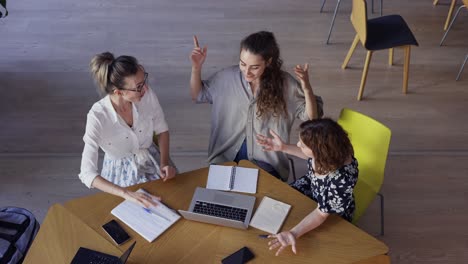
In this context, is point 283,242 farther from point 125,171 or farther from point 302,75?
point 125,171

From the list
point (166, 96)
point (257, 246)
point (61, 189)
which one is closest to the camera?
point (257, 246)

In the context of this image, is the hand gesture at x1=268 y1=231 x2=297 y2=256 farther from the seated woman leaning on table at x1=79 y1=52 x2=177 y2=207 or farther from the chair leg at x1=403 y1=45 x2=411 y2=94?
the chair leg at x1=403 y1=45 x2=411 y2=94

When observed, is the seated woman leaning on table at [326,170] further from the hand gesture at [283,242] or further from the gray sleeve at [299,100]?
the gray sleeve at [299,100]

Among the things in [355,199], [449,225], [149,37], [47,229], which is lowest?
[449,225]

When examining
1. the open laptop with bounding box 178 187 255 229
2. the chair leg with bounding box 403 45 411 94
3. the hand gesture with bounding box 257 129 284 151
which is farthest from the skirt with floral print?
the chair leg with bounding box 403 45 411 94

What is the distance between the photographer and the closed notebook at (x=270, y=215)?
7.09 ft

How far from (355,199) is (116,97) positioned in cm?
140

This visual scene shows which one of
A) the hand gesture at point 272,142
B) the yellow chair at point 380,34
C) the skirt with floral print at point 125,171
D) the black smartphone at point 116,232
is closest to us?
the black smartphone at point 116,232

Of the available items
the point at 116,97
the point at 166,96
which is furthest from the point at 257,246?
the point at 166,96

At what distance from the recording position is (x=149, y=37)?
15.9ft

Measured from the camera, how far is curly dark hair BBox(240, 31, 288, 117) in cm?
249

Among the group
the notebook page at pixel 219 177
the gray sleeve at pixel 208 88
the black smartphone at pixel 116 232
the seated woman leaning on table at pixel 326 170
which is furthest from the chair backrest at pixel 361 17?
the black smartphone at pixel 116 232

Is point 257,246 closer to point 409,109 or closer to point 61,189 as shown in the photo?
point 61,189

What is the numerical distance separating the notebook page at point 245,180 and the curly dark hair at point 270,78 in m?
0.36
